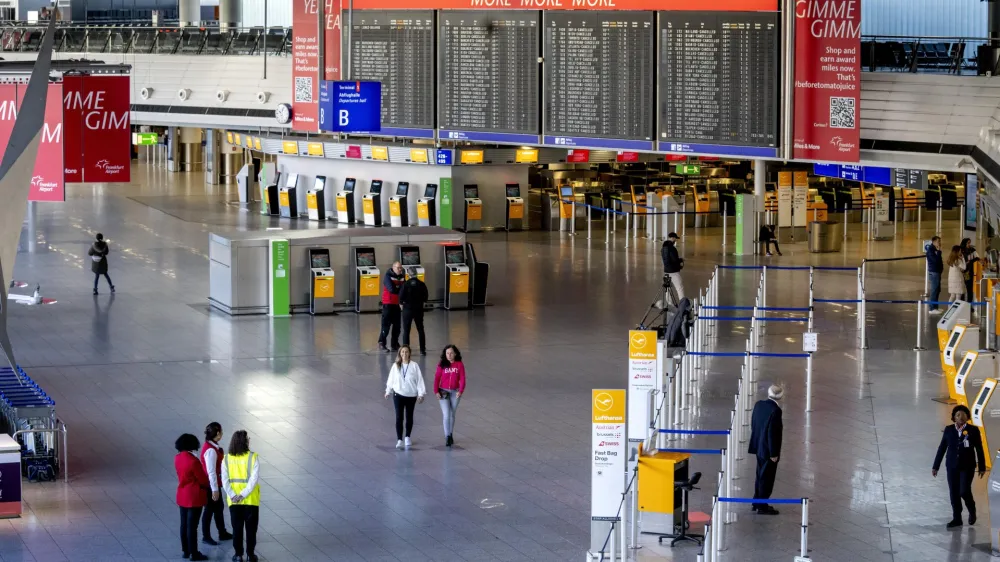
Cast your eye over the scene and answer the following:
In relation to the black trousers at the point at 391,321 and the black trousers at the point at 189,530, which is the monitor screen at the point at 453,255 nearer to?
the black trousers at the point at 391,321

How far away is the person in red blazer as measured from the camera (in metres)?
11.5

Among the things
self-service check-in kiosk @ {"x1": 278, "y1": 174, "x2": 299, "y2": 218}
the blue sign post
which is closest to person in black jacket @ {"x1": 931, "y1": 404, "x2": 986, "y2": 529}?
the blue sign post

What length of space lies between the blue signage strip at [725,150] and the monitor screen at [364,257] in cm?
523

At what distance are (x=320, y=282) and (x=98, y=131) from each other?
23.7 feet

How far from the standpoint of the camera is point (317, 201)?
38.1 m

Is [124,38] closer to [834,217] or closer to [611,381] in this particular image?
[834,217]

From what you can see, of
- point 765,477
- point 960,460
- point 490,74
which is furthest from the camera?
point 490,74

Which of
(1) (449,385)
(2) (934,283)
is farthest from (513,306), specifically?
(1) (449,385)

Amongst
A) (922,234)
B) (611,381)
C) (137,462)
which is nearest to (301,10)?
(611,381)

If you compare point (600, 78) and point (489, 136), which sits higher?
point (600, 78)

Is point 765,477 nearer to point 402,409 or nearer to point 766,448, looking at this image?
point 766,448

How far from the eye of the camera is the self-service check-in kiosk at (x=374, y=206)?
3675 cm

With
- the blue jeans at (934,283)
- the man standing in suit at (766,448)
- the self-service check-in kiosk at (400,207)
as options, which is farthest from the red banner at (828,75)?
the self-service check-in kiosk at (400,207)

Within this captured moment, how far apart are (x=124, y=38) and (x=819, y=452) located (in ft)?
85.0
